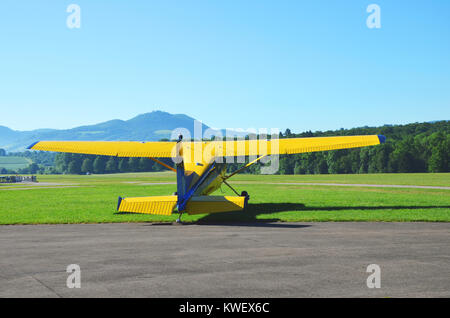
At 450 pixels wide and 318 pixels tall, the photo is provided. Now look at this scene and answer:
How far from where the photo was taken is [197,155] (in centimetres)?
1695

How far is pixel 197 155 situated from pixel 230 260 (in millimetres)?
8780

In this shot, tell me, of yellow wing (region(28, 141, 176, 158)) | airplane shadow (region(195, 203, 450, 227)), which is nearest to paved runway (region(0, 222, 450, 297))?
airplane shadow (region(195, 203, 450, 227))

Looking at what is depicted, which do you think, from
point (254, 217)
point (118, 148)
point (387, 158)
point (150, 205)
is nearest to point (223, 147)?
point (254, 217)

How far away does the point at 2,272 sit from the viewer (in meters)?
7.59

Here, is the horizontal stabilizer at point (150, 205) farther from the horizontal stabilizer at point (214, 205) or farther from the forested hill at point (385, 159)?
the forested hill at point (385, 159)

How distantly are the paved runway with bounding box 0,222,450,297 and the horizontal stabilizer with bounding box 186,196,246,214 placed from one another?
0.75 metres

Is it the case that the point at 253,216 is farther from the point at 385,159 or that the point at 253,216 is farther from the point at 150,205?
the point at 385,159

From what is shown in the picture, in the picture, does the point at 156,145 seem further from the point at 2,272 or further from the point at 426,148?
the point at 426,148

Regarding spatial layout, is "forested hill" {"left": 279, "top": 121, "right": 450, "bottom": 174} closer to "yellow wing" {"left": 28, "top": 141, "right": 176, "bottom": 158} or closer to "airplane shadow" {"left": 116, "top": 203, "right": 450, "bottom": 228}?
"airplane shadow" {"left": 116, "top": 203, "right": 450, "bottom": 228}

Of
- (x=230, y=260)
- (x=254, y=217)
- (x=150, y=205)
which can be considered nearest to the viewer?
(x=230, y=260)

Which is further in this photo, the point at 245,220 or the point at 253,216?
the point at 253,216

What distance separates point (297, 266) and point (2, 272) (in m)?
5.36

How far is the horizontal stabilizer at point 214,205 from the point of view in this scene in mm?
13859
